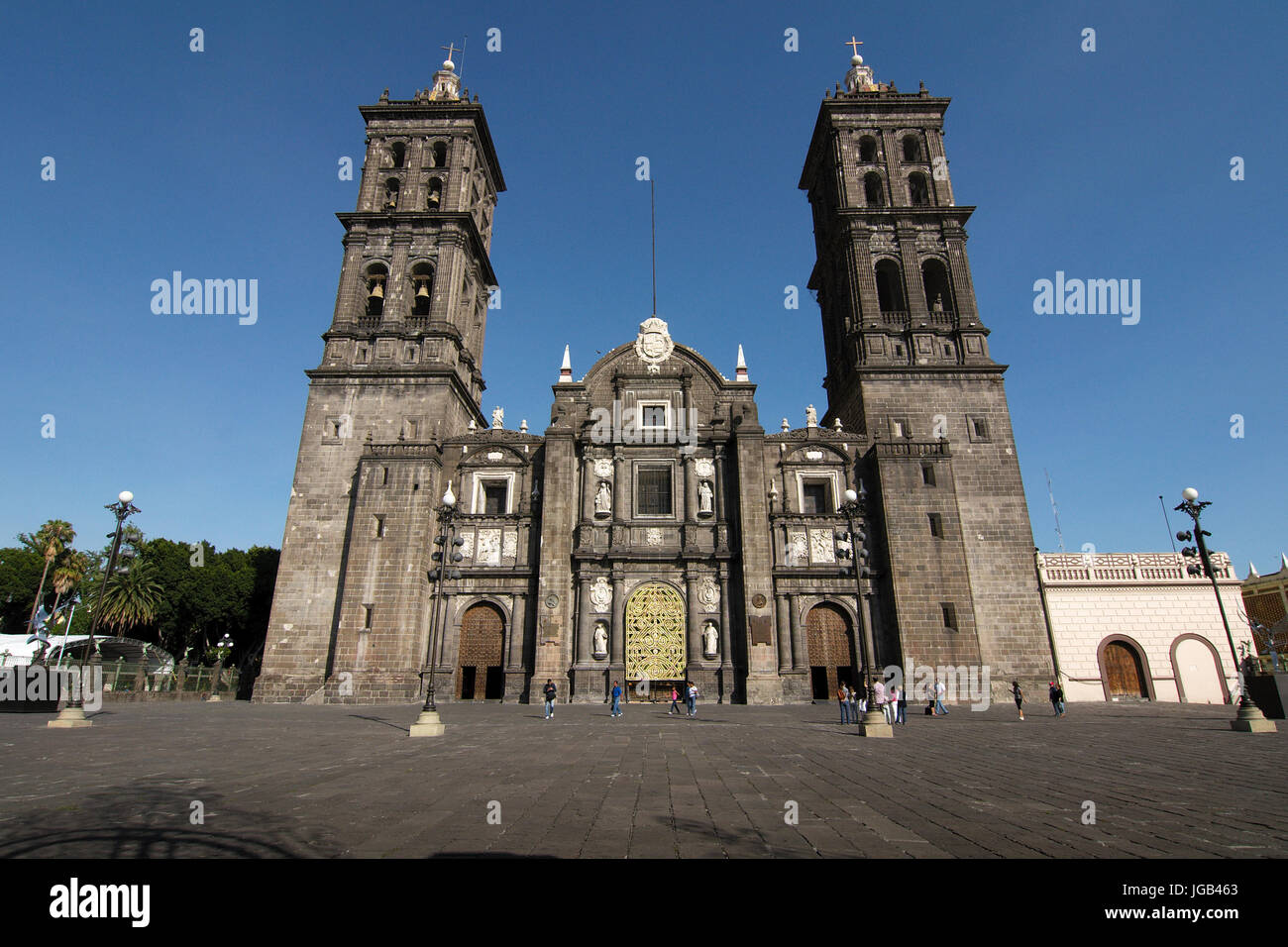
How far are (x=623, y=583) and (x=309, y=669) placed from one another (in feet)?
44.9

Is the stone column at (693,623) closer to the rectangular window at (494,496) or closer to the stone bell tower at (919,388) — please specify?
the stone bell tower at (919,388)

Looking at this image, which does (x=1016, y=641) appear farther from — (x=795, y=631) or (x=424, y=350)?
(x=424, y=350)

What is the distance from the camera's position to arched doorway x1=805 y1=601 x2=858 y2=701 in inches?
1073

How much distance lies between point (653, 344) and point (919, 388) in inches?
518

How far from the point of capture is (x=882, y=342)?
32375 mm

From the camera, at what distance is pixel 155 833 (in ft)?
16.7

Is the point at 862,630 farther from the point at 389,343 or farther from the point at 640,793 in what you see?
the point at 389,343

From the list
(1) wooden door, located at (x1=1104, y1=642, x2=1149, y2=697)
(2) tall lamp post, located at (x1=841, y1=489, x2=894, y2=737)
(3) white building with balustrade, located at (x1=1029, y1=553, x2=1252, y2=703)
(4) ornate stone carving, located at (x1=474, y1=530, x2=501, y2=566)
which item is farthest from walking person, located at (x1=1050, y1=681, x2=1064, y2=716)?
(4) ornate stone carving, located at (x1=474, y1=530, x2=501, y2=566)

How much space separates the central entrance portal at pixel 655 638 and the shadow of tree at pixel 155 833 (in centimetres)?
2142

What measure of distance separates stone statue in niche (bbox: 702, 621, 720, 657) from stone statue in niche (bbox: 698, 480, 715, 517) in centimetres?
485

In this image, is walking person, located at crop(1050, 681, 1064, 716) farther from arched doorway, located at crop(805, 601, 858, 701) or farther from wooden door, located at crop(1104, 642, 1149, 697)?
wooden door, located at crop(1104, 642, 1149, 697)

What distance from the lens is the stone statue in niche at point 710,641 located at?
87.9 feet

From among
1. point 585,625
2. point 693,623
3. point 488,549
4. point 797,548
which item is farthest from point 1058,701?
point 488,549

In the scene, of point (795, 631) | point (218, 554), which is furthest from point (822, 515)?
point (218, 554)
